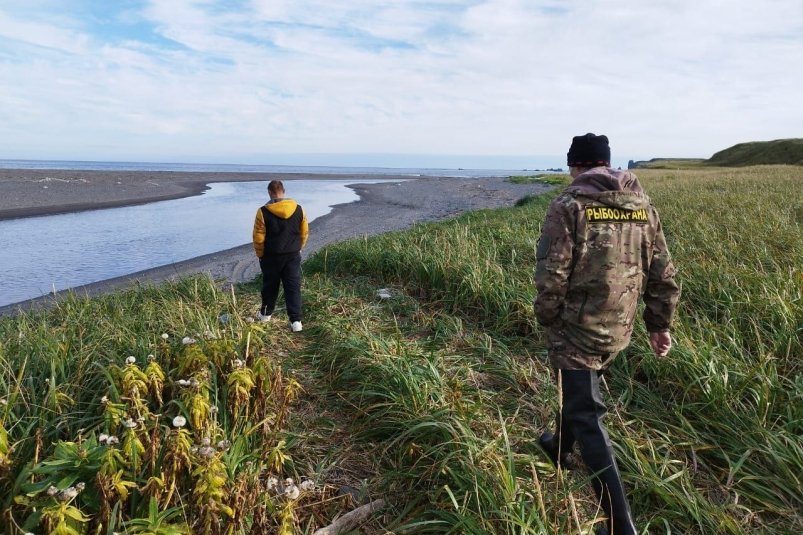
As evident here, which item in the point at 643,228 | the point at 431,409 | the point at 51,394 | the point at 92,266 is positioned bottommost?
the point at 92,266

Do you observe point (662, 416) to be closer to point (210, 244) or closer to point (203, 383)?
point (203, 383)

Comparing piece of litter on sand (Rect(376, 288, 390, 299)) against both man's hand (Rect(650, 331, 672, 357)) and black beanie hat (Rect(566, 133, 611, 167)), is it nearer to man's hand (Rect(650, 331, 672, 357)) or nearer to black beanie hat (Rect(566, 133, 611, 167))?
man's hand (Rect(650, 331, 672, 357))

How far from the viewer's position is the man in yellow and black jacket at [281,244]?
5730 mm

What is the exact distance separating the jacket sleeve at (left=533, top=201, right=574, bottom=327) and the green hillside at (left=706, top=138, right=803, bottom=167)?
65184 millimetres

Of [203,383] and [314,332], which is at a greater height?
[203,383]

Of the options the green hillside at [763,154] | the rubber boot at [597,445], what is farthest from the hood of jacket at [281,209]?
the green hillside at [763,154]

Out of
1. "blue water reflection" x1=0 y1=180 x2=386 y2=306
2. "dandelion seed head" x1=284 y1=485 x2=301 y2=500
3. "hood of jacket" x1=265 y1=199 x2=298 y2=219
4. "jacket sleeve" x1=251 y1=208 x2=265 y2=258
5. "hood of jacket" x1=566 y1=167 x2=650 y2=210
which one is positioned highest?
"hood of jacket" x1=566 y1=167 x2=650 y2=210

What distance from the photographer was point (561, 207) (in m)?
2.54

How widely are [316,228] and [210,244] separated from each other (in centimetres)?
415

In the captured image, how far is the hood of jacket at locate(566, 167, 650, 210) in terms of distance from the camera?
2.50 m

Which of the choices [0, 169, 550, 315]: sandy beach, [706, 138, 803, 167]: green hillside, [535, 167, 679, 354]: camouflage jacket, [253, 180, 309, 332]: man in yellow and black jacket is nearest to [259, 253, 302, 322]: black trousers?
[253, 180, 309, 332]: man in yellow and black jacket

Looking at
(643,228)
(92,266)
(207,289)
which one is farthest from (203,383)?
(92,266)

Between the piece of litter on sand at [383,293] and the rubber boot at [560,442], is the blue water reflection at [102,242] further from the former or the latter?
the rubber boot at [560,442]

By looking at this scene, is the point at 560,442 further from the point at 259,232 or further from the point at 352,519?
the point at 259,232
